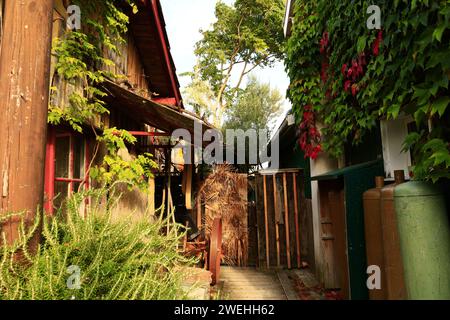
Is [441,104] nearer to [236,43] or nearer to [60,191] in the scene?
[60,191]

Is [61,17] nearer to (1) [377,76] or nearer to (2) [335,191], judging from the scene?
(1) [377,76]

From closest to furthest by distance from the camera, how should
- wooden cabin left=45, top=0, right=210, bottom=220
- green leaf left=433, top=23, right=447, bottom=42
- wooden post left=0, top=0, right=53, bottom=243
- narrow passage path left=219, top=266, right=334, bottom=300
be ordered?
wooden post left=0, top=0, right=53, bottom=243 → green leaf left=433, top=23, right=447, bottom=42 → wooden cabin left=45, top=0, right=210, bottom=220 → narrow passage path left=219, top=266, right=334, bottom=300

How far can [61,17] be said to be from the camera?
358 cm

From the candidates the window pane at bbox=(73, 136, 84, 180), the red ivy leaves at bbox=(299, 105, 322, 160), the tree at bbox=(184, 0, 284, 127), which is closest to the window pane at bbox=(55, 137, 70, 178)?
the window pane at bbox=(73, 136, 84, 180)

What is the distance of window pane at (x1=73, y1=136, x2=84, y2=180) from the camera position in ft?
13.4

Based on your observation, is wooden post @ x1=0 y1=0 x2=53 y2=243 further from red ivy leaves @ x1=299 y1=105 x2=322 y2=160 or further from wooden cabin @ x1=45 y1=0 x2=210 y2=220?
red ivy leaves @ x1=299 y1=105 x2=322 y2=160

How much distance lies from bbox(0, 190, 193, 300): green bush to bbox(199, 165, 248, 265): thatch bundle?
558cm

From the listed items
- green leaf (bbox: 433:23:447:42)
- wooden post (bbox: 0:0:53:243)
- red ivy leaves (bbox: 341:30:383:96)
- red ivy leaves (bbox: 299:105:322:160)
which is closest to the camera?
wooden post (bbox: 0:0:53:243)

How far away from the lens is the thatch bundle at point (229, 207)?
741 cm

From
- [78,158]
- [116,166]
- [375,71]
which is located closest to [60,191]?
[78,158]

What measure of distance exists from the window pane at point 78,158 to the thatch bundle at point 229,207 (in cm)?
419

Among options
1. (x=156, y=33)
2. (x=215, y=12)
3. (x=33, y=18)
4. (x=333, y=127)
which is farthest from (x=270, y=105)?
(x=33, y=18)

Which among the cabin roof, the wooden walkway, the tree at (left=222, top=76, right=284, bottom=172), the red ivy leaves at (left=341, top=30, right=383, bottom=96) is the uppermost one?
the tree at (left=222, top=76, right=284, bottom=172)

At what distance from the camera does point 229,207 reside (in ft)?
25.5
